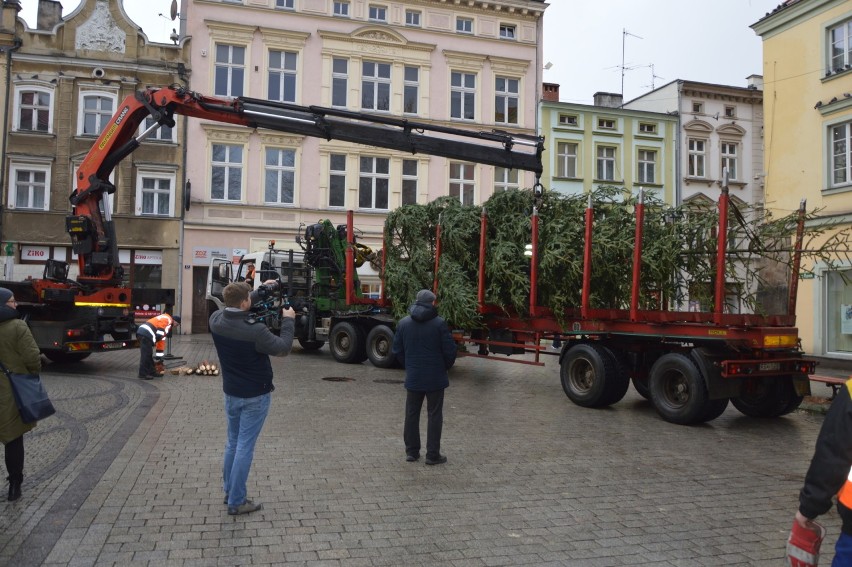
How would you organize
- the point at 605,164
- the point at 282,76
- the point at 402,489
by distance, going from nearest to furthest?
the point at 402,489, the point at 282,76, the point at 605,164

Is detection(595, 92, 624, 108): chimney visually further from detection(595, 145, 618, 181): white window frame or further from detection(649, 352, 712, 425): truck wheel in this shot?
detection(649, 352, 712, 425): truck wheel

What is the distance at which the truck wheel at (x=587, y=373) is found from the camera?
391 inches

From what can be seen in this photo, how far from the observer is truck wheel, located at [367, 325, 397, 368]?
581 inches

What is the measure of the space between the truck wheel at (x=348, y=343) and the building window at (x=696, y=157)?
865 inches

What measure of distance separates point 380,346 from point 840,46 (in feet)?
46.1

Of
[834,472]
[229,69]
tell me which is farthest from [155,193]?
[834,472]

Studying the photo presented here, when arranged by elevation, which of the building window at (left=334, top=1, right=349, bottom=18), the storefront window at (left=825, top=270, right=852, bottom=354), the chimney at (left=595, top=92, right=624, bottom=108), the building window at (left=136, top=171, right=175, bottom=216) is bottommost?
the storefront window at (left=825, top=270, right=852, bottom=354)

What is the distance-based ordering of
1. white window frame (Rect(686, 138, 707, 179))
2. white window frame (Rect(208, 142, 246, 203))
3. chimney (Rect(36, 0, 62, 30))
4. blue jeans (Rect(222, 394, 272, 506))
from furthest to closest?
A: white window frame (Rect(686, 138, 707, 179)) < white window frame (Rect(208, 142, 246, 203)) < chimney (Rect(36, 0, 62, 30)) < blue jeans (Rect(222, 394, 272, 506))

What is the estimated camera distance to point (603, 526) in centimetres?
499

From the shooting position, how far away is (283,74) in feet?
88.3

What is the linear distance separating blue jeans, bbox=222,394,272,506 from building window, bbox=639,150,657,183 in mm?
28963

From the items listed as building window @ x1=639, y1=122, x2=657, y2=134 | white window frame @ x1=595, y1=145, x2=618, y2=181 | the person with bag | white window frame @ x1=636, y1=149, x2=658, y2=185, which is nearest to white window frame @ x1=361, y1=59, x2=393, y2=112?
white window frame @ x1=595, y1=145, x2=618, y2=181

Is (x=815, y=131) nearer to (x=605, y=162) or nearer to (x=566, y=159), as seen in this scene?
(x=566, y=159)

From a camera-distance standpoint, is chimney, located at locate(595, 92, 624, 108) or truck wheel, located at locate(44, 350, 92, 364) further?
chimney, located at locate(595, 92, 624, 108)
